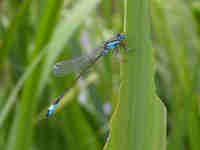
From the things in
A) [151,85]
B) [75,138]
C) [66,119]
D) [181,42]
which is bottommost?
[75,138]

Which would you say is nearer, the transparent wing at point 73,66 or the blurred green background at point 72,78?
the transparent wing at point 73,66

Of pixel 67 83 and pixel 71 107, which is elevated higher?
pixel 67 83

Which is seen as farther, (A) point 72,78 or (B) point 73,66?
(A) point 72,78

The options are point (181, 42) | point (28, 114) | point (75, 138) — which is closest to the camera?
point (28, 114)

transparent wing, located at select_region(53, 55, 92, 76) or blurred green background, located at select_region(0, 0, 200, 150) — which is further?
blurred green background, located at select_region(0, 0, 200, 150)

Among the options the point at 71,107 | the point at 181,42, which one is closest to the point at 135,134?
the point at 71,107

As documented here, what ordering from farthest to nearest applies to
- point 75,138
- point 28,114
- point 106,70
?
point 75,138, point 106,70, point 28,114

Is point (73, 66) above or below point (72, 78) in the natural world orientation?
above

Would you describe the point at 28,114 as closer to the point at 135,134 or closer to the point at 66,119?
the point at 66,119
